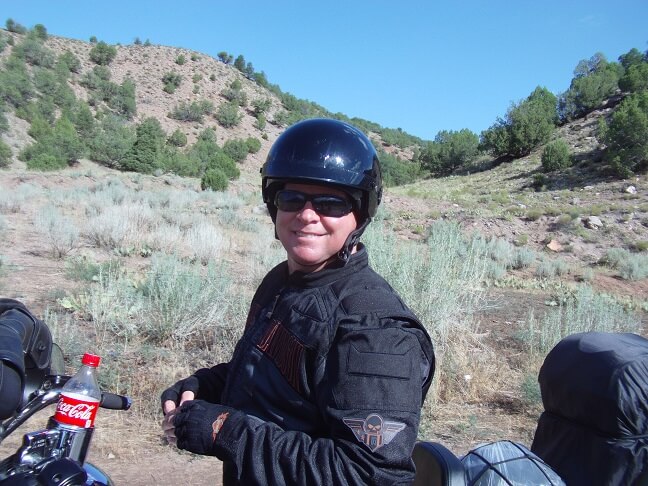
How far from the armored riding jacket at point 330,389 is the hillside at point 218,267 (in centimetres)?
235

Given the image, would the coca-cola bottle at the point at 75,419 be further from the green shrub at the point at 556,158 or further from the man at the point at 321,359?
the green shrub at the point at 556,158

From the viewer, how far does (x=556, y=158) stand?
32.9 metres

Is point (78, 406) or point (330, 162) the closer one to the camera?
point (78, 406)

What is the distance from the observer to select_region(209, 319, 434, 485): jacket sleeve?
3.97 feet

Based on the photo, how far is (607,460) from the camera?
1759 millimetres

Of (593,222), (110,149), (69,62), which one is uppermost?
(69,62)

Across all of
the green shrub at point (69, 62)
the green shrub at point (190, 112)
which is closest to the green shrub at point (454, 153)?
the green shrub at point (190, 112)

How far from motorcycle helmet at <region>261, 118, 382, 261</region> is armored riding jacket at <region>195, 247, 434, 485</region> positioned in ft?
0.75

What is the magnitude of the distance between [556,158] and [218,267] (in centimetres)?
3030

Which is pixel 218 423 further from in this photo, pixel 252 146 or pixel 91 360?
pixel 252 146

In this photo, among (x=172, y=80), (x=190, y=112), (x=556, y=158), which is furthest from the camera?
(x=172, y=80)

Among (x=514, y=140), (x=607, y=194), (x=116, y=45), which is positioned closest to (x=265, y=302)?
(x=607, y=194)

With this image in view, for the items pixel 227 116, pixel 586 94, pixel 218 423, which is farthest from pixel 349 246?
pixel 227 116

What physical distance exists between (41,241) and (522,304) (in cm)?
869
